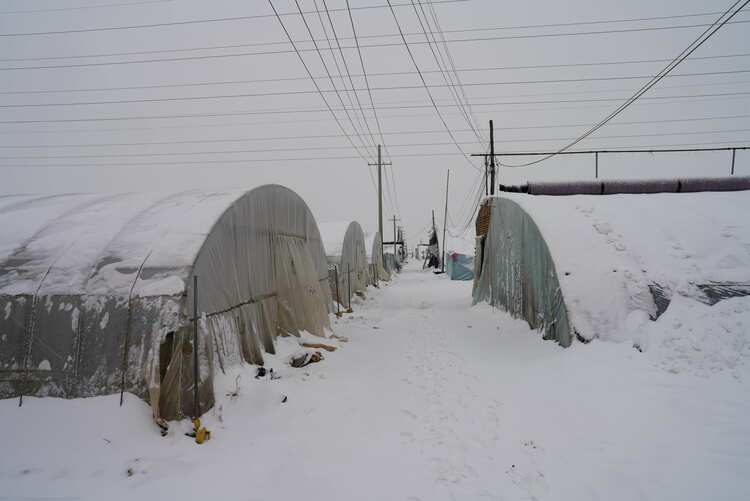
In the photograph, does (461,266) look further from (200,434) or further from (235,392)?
(200,434)

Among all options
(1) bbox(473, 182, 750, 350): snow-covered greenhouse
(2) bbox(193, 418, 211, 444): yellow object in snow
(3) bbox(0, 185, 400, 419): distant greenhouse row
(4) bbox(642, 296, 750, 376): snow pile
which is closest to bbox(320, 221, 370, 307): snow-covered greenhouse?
(1) bbox(473, 182, 750, 350): snow-covered greenhouse

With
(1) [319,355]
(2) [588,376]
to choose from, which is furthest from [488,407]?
(1) [319,355]

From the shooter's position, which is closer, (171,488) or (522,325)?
(171,488)

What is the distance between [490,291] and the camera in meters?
14.9

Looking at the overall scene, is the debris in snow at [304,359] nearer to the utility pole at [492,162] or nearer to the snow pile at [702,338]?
the snow pile at [702,338]

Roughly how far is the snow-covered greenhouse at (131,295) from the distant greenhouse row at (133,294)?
0.02 metres

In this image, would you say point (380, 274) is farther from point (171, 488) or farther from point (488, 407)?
point (171, 488)

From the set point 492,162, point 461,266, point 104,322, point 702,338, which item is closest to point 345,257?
point 492,162

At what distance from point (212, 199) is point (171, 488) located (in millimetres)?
5070

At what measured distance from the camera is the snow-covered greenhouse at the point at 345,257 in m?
17.5

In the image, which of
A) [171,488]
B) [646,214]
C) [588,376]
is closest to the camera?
[171,488]

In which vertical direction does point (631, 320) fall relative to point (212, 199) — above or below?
below

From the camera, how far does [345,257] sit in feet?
63.0

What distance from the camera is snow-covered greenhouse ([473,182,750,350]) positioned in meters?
7.16
